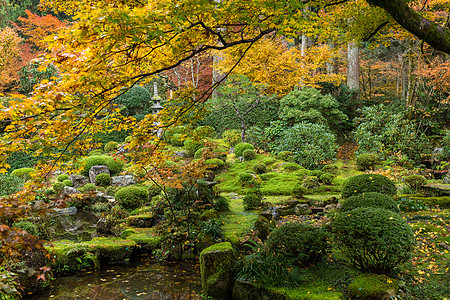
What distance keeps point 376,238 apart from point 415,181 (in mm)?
5739

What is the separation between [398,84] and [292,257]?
21040mm

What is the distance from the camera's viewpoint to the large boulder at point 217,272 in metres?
4.07

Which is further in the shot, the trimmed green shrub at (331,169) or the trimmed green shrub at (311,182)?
the trimmed green shrub at (331,169)

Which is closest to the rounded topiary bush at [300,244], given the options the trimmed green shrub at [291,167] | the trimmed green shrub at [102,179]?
the trimmed green shrub at [291,167]

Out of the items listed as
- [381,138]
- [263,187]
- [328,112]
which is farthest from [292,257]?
[328,112]

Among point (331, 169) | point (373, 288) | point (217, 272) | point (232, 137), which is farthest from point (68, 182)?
point (373, 288)

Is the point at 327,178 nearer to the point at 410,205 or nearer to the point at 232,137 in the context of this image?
the point at 410,205

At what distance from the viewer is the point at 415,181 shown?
8133 millimetres

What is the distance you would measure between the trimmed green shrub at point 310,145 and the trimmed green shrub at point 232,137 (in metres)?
3.08

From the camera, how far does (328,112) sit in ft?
49.7

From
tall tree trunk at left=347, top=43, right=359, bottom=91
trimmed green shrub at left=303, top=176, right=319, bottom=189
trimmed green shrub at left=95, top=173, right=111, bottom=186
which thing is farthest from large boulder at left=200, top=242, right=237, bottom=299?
tall tree trunk at left=347, top=43, right=359, bottom=91

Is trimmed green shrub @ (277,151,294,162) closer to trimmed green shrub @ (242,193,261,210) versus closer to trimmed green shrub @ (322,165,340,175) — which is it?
trimmed green shrub @ (322,165,340,175)

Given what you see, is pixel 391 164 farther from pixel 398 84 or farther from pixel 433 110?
pixel 398 84

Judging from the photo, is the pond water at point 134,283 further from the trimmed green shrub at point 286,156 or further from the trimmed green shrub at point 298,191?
the trimmed green shrub at point 286,156
